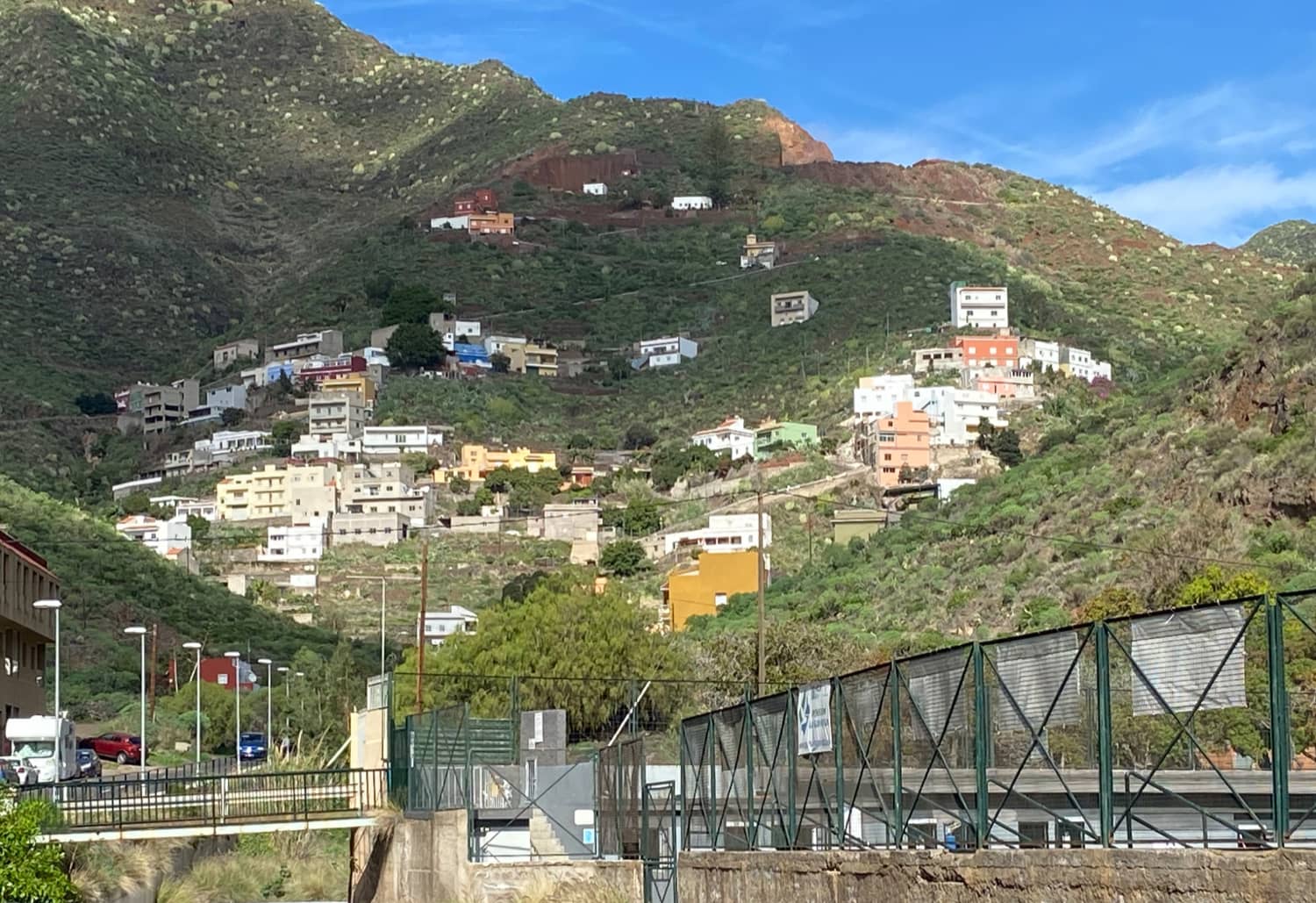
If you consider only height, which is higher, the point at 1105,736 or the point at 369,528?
the point at 369,528

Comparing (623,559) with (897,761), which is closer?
(897,761)

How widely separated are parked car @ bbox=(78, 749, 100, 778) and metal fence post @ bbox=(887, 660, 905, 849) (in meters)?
31.1

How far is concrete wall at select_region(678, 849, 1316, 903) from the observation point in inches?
428

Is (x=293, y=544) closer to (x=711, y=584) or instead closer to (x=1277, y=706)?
(x=711, y=584)

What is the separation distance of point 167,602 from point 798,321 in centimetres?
9749

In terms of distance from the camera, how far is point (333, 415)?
166 m

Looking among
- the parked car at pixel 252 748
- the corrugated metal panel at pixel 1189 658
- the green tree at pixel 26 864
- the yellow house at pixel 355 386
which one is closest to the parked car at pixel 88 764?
the parked car at pixel 252 748

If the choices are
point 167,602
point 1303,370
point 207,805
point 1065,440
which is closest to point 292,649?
point 167,602

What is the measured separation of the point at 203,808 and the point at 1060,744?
62.9ft

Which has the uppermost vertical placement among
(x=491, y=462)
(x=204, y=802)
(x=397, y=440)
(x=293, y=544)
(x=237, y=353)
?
(x=237, y=353)

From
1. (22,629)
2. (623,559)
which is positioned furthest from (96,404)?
(22,629)

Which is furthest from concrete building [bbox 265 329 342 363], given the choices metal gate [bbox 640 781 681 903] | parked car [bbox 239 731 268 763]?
metal gate [bbox 640 781 681 903]

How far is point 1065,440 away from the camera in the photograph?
10338 centimetres

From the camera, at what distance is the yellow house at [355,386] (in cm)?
17012
